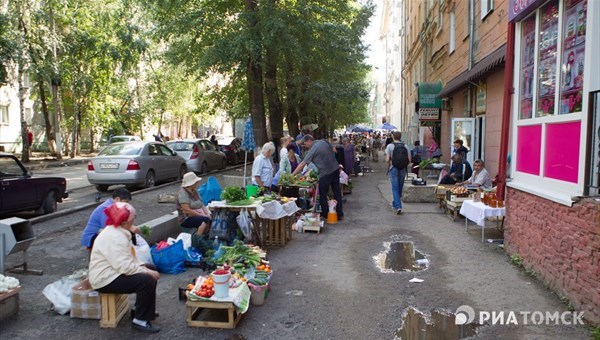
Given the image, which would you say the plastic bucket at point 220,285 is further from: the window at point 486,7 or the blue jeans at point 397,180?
the window at point 486,7

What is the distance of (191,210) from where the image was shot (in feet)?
23.5

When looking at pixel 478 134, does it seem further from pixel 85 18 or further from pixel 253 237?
pixel 85 18

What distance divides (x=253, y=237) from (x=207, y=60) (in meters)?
6.81

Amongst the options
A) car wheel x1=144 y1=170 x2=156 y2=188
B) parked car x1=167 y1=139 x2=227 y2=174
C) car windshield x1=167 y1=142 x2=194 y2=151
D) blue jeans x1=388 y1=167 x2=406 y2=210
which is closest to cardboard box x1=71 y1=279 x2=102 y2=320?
blue jeans x1=388 y1=167 x2=406 y2=210

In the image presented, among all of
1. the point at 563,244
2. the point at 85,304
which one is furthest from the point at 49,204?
the point at 563,244

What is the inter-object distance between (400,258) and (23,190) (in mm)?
7245

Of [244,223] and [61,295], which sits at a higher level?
[244,223]

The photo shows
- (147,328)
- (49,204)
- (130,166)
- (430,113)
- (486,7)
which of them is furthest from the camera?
(430,113)

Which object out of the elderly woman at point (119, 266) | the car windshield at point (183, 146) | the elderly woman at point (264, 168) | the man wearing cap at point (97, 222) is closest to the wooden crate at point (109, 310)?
the elderly woman at point (119, 266)

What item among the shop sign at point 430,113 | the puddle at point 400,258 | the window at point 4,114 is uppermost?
the window at point 4,114

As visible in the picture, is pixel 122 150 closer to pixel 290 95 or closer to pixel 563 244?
pixel 290 95

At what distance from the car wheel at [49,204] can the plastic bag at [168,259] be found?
4872 mm

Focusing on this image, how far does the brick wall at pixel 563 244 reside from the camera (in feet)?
14.7

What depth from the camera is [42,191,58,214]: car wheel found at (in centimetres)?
990
